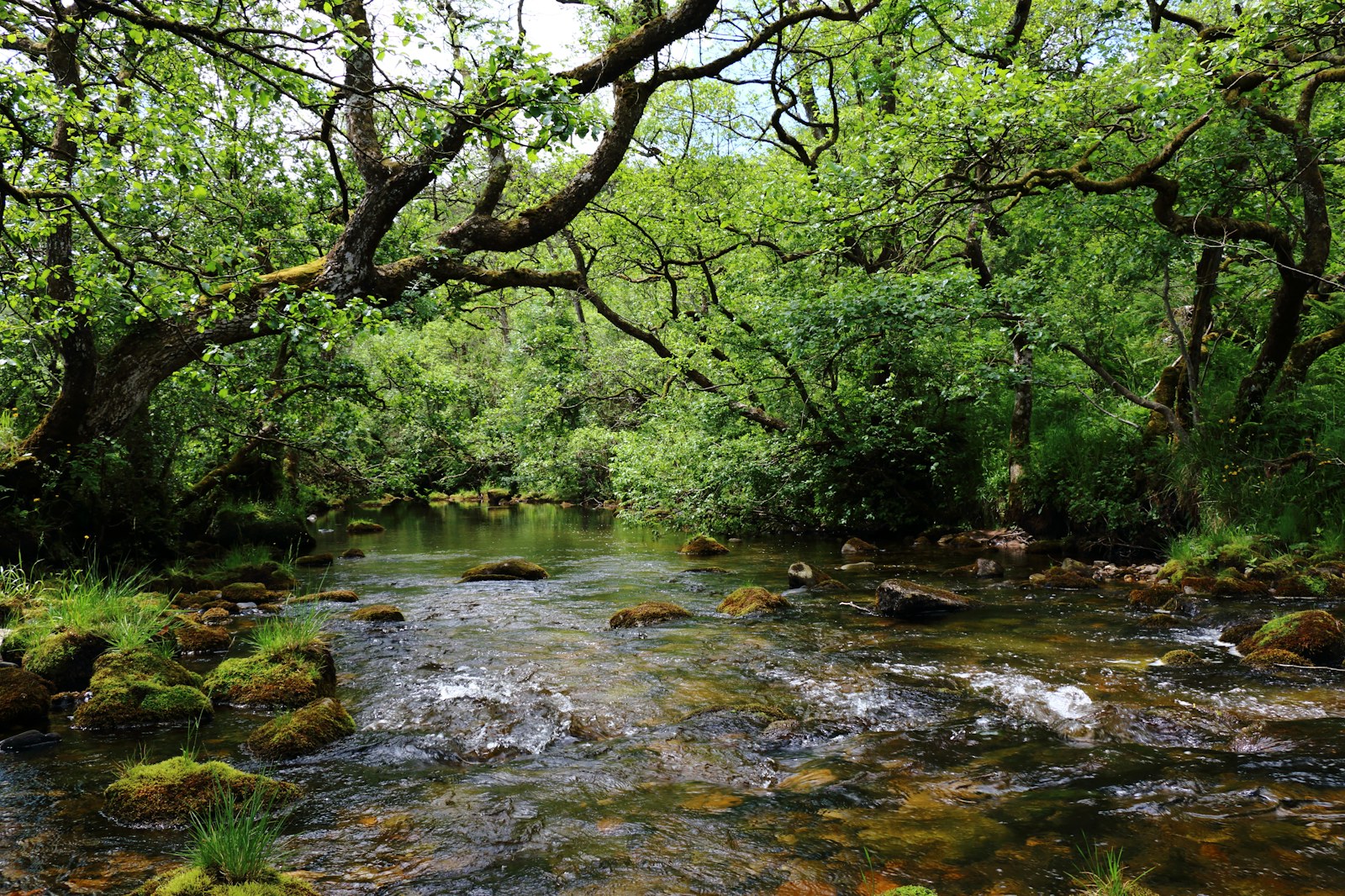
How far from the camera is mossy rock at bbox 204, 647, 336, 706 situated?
6293 mm

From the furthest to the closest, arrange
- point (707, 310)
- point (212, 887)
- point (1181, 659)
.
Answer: point (707, 310) < point (1181, 659) < point (212, 887)

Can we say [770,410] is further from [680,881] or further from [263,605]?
[680,881]

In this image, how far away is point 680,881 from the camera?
357 centimetres

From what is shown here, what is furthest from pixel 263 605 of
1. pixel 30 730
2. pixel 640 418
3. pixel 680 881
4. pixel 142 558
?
pixel 640 418

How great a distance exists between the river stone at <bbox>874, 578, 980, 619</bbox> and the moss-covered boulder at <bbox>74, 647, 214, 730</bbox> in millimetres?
7298

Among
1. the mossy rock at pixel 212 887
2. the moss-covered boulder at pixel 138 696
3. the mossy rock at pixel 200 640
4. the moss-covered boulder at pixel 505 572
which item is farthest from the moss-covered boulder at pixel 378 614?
the mossy rock at pixel 212 887

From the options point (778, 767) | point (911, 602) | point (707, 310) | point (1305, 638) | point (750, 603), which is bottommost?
point (778, 767)

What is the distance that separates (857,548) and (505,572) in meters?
7.02

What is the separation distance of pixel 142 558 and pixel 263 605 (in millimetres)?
3570

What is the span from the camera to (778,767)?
5027 millimetres

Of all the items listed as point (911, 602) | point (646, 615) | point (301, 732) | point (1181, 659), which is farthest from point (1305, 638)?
point (301, 732)

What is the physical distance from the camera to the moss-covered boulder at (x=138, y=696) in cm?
567

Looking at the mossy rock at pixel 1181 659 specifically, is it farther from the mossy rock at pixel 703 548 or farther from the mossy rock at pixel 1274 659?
the mossy rock at pixel 703 548

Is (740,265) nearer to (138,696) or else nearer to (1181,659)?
(1181,659)
